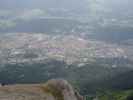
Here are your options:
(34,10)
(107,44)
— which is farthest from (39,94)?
(34,10)

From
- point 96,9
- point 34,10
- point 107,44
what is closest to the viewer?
point 107,44

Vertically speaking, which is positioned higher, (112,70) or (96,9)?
(96,9)

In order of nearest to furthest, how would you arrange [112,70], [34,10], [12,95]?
[12,95], [112,70], [34,10]

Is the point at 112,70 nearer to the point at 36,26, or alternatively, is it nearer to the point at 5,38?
the point at 5,38

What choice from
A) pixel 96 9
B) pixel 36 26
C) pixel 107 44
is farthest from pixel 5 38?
pixel 96 9

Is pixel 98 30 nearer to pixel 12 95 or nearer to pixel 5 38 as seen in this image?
pixel 5 38

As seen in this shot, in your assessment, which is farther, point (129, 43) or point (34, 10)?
point (34, 10)
